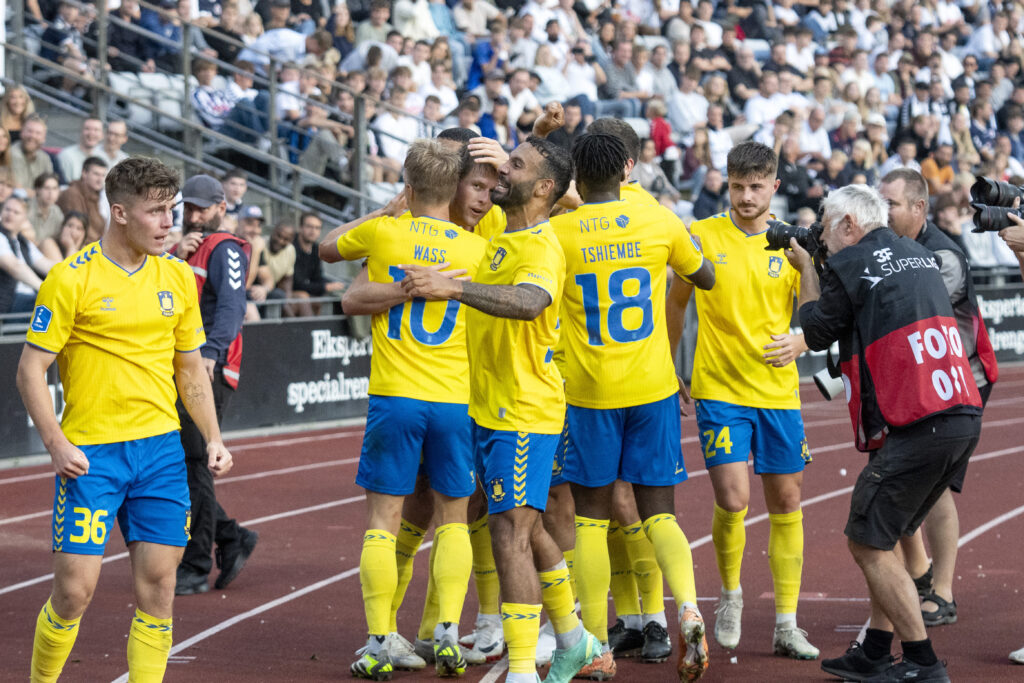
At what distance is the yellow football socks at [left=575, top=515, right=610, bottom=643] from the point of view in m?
6.13

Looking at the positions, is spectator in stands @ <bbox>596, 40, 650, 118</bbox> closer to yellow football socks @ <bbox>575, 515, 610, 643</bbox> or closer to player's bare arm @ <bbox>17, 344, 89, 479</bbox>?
yellow football socks @ <bbox>575, 515, 610, 643</bbox>

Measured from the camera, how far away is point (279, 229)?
48.5 ft

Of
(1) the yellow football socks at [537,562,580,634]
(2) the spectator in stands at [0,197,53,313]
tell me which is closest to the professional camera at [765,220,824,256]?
(1) the yellow football socks at [537,562,580,634]

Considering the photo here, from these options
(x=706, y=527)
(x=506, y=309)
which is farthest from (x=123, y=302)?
(x=706, y=527)

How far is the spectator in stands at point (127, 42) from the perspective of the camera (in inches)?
637

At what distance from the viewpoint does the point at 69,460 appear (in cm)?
496

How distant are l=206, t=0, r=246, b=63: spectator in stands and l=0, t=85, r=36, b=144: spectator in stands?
3.07 meters

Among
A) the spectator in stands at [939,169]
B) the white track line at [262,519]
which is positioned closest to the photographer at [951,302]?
the white track line at [262,519]

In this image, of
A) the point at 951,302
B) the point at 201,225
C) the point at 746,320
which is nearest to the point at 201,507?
the point at 201,225

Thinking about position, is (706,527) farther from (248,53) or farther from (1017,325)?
(1017,325)

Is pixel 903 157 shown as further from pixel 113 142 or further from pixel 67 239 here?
pixel 67 239

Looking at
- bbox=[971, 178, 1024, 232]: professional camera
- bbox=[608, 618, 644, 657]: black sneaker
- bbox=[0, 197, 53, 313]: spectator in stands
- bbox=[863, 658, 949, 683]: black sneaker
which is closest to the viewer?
bbox=[863, 658, 949, 683]: black sneaker

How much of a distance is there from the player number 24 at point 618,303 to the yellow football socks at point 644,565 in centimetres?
89

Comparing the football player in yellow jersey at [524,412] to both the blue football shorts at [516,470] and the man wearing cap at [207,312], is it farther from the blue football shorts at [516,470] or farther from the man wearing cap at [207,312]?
the man wearing cap at [207,312]
